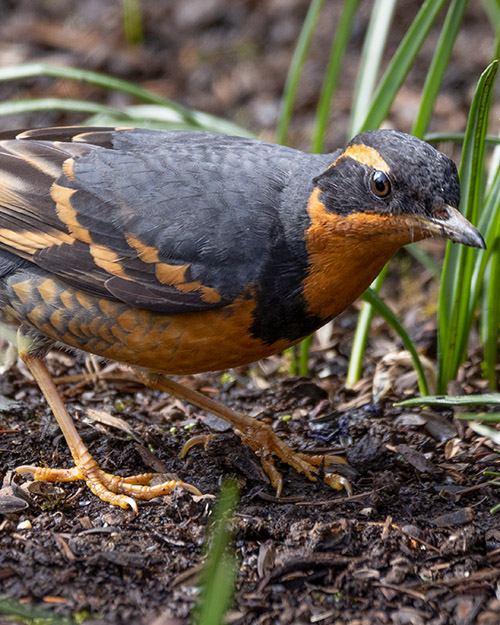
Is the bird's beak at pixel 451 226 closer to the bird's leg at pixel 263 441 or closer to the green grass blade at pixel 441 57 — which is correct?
the green grass blade at pixel 441 57

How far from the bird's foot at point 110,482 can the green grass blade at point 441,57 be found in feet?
8.26

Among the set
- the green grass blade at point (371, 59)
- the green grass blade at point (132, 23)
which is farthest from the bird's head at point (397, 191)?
the green grass blade at point (132, 23)

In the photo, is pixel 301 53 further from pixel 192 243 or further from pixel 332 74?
pixel 192 243

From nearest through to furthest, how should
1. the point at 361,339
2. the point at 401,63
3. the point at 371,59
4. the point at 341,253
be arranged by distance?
1. the point at 341,253
2. the point at 401,63
3. the point at 361,339
4. the point at 371,59

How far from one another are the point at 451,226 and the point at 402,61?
167 centimetres

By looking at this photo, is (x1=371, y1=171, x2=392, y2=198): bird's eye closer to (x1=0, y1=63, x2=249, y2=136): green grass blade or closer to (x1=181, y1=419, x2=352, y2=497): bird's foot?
(x1=181, y1=419, x2=352, y2=497): bird's foot

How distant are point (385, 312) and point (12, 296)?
2.09 meters

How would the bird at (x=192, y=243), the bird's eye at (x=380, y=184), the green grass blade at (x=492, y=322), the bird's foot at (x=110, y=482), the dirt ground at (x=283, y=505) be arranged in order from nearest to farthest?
the dirt ground at (x=283, y=505) < the bird's eye at (x=380, y=184) < the bird at (x=192, y=243) < the bird's foot at (x=110, y=482) < the green grass blade at (x=492, y=322)

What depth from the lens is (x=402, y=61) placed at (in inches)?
195

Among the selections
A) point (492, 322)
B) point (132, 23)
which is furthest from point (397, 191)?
point (132, 23)

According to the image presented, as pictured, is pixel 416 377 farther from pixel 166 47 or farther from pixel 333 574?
pixel 166 47

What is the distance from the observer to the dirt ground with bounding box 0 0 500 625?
3.46 m

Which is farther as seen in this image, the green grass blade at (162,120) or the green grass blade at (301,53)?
the green grass blade at (162,120)

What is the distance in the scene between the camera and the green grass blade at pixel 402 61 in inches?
190
